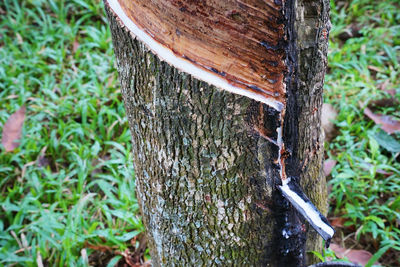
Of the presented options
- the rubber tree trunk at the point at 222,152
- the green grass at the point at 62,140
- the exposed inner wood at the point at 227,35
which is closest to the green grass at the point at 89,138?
the green grass at the point at 62,140

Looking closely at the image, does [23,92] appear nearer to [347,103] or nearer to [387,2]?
[347,103]

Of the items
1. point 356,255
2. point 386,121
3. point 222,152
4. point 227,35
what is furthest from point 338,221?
point 227,35

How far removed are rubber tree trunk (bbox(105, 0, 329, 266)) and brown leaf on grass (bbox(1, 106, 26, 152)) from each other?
133cm

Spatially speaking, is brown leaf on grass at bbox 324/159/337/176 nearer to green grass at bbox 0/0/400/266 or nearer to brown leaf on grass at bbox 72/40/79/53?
green grass at bbox 0/0/400/266

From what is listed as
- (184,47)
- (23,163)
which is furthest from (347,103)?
(23,163)

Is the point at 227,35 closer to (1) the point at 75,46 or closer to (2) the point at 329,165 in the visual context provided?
(2) the point at 329,165

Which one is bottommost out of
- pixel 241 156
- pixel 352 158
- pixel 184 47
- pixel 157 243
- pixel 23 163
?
pixel 23 163

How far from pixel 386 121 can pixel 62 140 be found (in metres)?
1.88

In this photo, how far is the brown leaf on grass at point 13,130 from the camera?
6.97 ft

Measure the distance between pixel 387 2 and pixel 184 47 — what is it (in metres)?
2.70

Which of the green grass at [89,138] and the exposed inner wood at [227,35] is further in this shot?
the green grass at [89,138]

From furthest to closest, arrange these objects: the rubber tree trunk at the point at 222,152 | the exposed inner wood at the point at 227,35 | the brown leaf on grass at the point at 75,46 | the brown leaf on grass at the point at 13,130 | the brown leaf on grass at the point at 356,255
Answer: the brown leaf on grass at the point at 75,46 → the brown leaf on grass at the point at 13,130 → the brown leaf on grass at the point at 356,255 → the rubber tree trunk at the point at 222,152 → the exposed inner wood at the point at 227,35

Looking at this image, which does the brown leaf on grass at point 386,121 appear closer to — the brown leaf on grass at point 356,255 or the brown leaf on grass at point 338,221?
the brown leaf on grass at point 338,221

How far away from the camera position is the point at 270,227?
1.03 meters
